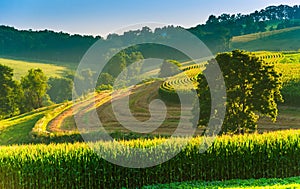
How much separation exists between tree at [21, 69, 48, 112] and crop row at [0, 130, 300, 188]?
167 feet

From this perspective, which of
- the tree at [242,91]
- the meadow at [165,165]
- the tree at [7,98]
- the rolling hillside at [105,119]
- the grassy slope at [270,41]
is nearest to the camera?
the meadow at [165,165]

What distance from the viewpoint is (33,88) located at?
226ft

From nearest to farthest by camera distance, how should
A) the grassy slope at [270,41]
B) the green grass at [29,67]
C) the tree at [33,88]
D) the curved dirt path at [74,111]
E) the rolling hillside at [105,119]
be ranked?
the rolling hillside at [105,119], the curved dirt path at [74,111], the tree at [33,88], the grassy slope at [270,41], the green grass at [29,67]

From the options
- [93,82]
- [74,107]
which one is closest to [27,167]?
[74,107]

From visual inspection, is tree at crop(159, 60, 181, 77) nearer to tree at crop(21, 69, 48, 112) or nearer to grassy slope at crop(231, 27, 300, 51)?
tree at crop(21, 69, 48, 112)

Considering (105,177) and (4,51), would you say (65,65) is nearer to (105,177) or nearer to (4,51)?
(4,51)

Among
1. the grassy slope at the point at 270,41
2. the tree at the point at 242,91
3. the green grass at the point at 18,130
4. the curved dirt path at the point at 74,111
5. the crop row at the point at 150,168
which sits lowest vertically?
the green grass at the point at 18,130

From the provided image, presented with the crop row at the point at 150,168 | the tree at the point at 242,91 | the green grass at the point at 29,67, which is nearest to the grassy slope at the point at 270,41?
the green grass at the point at 29,67

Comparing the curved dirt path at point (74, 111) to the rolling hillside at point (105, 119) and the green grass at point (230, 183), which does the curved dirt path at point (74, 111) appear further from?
the green grass at point (230, 183)

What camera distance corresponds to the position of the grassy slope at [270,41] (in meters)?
99.8

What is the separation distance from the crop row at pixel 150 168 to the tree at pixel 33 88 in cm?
5092

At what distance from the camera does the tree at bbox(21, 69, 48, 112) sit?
68438 mm

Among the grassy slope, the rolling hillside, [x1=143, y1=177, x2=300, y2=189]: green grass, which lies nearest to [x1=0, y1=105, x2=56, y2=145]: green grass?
the rolling hillside

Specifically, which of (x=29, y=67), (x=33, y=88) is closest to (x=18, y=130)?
(x=33, y=88)
